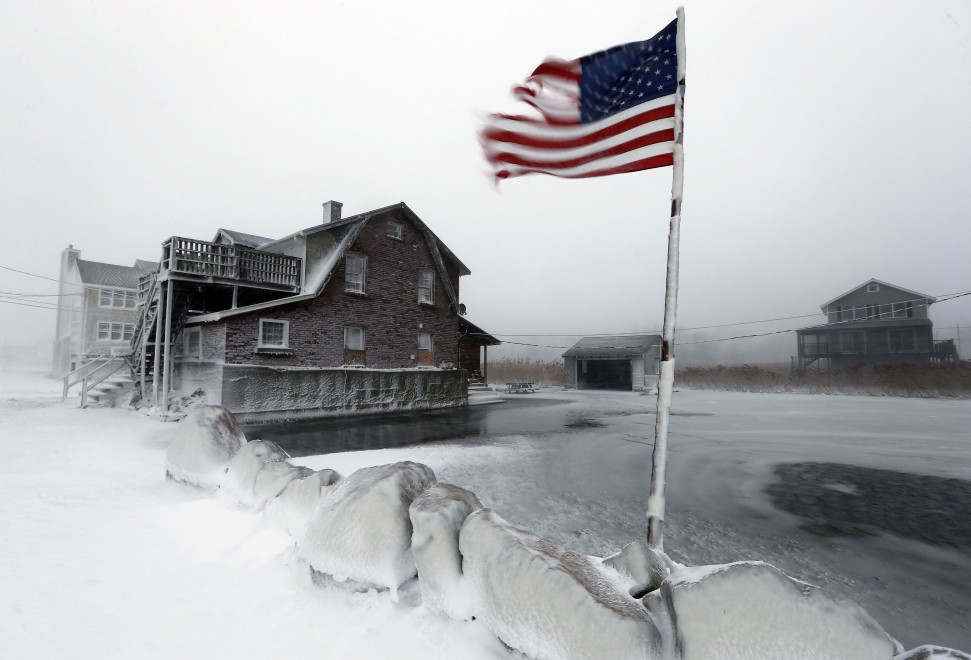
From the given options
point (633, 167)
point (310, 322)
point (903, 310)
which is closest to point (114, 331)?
point (310, 322)

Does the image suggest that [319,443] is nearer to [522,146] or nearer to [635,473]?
[635,473]

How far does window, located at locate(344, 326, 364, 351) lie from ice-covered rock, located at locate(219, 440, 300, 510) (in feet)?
45.9

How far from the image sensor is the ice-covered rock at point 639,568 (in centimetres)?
263

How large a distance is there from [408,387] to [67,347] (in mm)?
34514

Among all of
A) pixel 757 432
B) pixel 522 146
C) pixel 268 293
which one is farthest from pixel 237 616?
pixel 268 293

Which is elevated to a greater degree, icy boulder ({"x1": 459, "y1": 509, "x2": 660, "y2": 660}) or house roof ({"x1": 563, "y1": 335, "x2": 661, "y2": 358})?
house roof ({"x1": 563, "y1": 335, "x2": 661, "y2": 358})

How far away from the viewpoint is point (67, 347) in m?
35.9

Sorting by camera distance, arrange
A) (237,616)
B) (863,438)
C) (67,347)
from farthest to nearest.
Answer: (67,347), (863,438), (237,616)

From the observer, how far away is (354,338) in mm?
19516

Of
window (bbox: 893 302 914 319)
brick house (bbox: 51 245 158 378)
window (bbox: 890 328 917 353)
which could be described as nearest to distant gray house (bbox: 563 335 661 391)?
window (bbox: 890 328 917 353)

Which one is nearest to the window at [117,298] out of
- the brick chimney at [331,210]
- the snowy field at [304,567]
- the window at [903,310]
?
the brick chimney at [331,210]

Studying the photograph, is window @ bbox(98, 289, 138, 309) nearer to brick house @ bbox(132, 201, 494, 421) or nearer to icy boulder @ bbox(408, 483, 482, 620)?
brick house @ bbox(132, 201, 494, 421)

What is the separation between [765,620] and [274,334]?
1767cm

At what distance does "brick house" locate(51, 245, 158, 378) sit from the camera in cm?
3256
